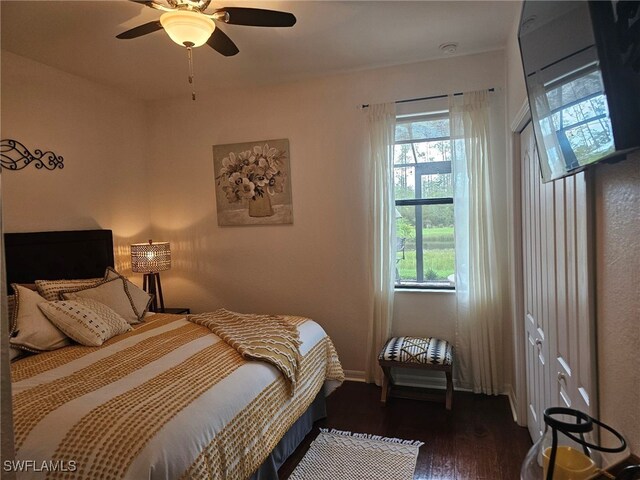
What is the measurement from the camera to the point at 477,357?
3115 millimetres

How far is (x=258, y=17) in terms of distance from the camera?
1978 mm

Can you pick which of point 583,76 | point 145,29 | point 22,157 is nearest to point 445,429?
point 583,76

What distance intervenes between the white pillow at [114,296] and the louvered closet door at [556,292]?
272cm

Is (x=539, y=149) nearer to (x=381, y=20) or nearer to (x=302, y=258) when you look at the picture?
(x=381, y=20)

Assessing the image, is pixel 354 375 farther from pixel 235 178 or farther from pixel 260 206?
pixel 235 178

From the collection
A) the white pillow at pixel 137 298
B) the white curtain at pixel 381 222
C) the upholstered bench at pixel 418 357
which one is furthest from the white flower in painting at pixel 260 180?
the upholstered bench at pixel 418 357

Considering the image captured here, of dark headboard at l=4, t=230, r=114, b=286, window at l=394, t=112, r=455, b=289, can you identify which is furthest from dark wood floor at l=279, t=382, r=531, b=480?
dark headboard at l=4, t=230, r=114, b=286

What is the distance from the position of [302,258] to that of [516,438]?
2.14 m

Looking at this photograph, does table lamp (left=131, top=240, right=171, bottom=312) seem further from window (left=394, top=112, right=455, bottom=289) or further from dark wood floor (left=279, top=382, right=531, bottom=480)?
window (left=394, top=112, right=455, bottom=289)

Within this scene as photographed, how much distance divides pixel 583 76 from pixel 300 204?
279cm

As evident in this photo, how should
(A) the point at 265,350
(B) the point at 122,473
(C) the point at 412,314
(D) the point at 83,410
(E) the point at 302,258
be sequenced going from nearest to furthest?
(B) the point at 122,473
(D) the point at 83,410
(A) the point at 265,350
(C) the point at 412,314
(E) the point at 302,258

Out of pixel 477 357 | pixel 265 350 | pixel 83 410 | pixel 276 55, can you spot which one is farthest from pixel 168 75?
pixel 477 357

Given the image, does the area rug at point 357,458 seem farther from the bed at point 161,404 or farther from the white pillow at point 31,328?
the white pillow at point 31,328

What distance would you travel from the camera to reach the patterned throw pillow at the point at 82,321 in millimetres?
2424
